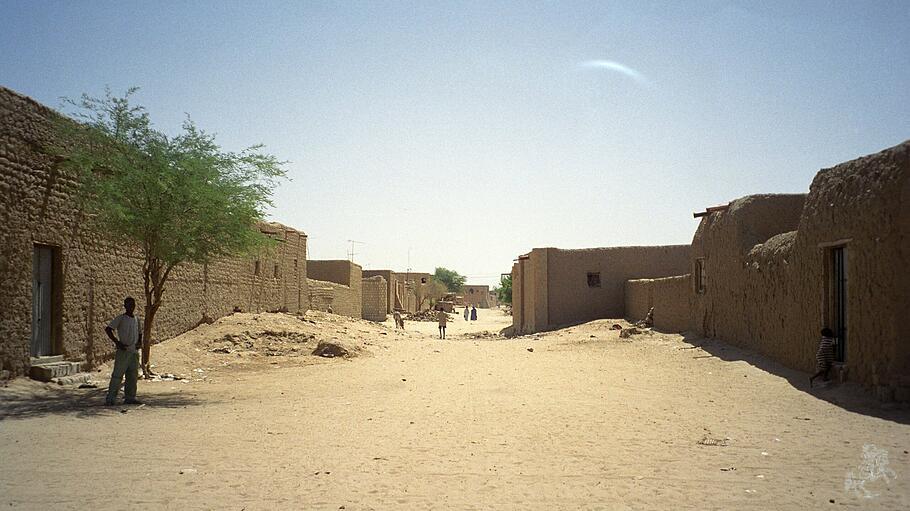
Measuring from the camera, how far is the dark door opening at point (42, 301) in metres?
11.4

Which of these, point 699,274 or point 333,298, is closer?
point 699,274

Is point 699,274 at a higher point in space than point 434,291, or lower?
higher

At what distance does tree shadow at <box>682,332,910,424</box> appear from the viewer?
8539mm

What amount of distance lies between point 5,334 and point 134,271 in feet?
13.8

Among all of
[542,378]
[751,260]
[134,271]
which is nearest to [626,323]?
[751,260]

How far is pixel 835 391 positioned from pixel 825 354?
80 centimetres

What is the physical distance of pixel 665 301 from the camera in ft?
71.2

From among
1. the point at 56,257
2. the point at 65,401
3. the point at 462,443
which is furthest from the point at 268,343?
the point at 462,443

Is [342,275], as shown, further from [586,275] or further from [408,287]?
[408,287]

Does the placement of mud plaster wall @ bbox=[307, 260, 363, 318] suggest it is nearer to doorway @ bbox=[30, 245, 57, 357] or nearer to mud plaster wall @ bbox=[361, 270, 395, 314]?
mud plaster wall @ bbox=[361, 270, 395, 314]

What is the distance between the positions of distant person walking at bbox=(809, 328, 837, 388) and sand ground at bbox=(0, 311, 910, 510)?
1.37 ft

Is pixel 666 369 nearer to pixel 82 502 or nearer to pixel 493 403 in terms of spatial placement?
pixel 493 403

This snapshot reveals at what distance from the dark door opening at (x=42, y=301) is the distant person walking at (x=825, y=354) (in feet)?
44.2

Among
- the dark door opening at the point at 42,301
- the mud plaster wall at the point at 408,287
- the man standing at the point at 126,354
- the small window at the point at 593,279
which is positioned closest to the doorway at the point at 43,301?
the dark door opening at the point at 42,301
